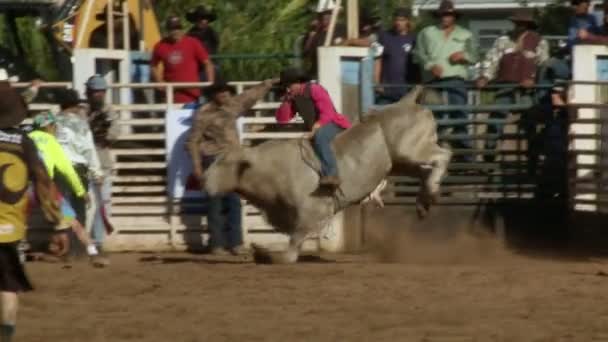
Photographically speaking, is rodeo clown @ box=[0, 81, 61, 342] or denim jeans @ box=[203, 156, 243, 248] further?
denim jeans @ box=[203, 156, 243, 248]

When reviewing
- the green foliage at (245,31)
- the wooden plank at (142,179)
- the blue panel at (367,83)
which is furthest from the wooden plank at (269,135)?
the green foliage at (245,31)

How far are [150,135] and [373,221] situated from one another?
2382mm

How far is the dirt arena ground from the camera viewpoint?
35.7 ft

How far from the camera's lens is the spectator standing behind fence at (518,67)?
1745 cm

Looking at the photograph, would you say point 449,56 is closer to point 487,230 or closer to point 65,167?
point 487,230

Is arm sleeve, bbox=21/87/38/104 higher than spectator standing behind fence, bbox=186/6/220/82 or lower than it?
lower

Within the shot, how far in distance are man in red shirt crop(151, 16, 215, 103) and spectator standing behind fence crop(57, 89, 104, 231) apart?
5.90ft

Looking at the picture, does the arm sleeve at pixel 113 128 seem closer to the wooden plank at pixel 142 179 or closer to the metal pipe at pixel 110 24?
the wooden plank at pixel 142 179

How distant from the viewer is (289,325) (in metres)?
11.2

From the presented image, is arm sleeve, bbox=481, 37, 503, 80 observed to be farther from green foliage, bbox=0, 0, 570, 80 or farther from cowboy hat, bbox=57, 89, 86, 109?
green foliage, bbox=0, 0, 570, 80

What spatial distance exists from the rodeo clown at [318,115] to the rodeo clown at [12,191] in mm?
5754

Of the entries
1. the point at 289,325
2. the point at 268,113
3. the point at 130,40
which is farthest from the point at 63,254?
the point at 289,325

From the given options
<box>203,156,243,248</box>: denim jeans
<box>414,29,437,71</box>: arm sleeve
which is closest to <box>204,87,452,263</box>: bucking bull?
<box>203,156,243,248</box>: denim jeans

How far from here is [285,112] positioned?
1630cm
